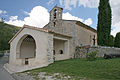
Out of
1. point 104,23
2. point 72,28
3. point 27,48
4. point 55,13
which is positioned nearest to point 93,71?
point 72,28

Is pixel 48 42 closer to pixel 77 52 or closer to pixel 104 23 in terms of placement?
pixel 77 52

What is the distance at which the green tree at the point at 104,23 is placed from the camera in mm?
14883

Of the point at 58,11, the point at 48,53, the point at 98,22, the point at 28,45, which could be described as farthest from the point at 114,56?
the point at 28,45

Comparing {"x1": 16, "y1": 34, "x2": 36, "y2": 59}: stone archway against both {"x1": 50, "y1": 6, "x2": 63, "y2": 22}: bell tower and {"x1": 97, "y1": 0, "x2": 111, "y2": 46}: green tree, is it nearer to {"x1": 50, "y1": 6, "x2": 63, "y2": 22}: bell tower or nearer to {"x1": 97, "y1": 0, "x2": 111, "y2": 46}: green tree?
{"x1": 50, "y1": 6, "x2": 63, "y2": 22}: bell tower

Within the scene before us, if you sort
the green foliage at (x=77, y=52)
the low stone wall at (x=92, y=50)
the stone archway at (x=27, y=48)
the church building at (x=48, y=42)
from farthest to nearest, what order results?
the stone archway at (x=27, y=48)
the green foliage at (x=77, y=52)
the low stone wall at (x=92, y=50)
the church building at (x=48, y=42)

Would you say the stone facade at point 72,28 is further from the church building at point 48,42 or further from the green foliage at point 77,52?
the green foliage at point 77,52

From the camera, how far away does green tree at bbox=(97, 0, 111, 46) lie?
14883mm

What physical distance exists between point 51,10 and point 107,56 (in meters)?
10.2

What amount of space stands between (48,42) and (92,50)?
5932 mm

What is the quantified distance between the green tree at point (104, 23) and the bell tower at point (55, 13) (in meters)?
5.91

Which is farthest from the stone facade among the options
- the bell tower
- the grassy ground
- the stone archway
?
the grassy ground

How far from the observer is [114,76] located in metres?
5.66

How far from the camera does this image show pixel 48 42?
10453mm

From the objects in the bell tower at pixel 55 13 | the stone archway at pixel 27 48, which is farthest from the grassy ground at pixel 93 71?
the bell tower at pixel 55 13
